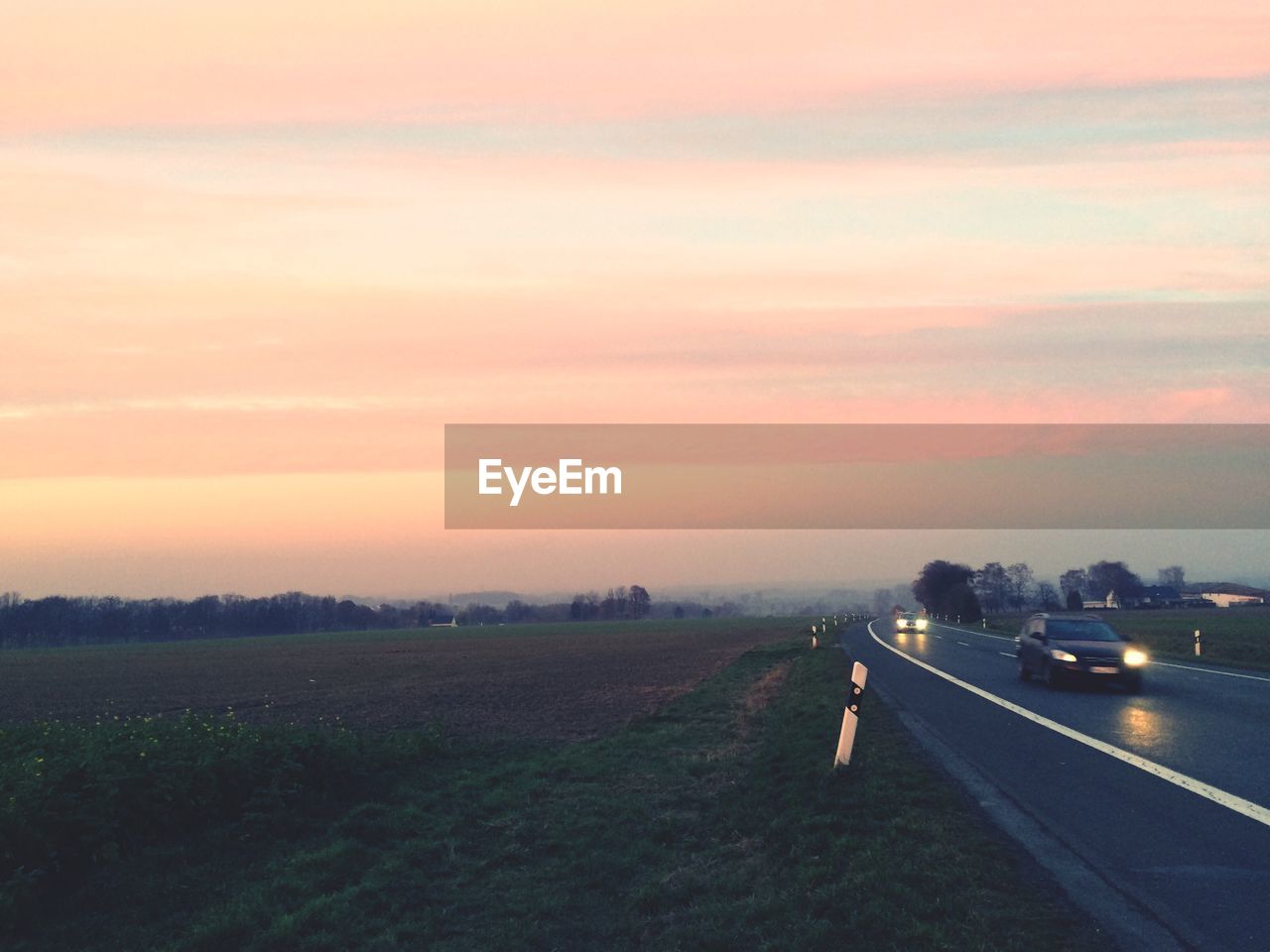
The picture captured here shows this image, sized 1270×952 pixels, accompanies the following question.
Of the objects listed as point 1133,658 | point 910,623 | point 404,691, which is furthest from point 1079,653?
point 910,623

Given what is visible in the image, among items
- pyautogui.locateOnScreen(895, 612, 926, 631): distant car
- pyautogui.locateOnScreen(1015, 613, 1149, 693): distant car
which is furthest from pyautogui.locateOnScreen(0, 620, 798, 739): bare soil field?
pyautogui.locateOnScreen(895, 612, 926, 631): distant car

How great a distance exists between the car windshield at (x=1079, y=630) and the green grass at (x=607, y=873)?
37.4ft

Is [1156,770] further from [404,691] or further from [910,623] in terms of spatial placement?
[910,623]

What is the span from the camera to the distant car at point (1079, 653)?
2123 cm

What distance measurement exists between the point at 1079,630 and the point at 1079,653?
1.60 metres

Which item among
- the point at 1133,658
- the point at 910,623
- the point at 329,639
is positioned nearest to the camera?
the point at 1133,658

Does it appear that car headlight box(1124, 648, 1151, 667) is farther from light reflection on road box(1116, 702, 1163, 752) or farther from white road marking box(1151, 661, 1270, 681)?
white road marking box(1151, 661, 1270, 681)

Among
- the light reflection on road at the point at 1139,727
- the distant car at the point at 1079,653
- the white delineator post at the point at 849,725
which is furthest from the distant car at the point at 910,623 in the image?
the white delineator post at the point at 849,725

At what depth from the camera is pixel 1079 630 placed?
23047 mm

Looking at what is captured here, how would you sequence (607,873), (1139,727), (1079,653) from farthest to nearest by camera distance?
(1079,653) < (1139,727) < (607,873)

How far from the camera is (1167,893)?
6695 millimetres

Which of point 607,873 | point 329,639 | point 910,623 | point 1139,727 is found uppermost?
point 910,623

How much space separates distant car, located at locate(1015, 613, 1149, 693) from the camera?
21.2 metres

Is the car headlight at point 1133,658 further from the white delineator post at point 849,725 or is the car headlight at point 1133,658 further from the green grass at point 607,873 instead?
the white delineator post at point 849,725
